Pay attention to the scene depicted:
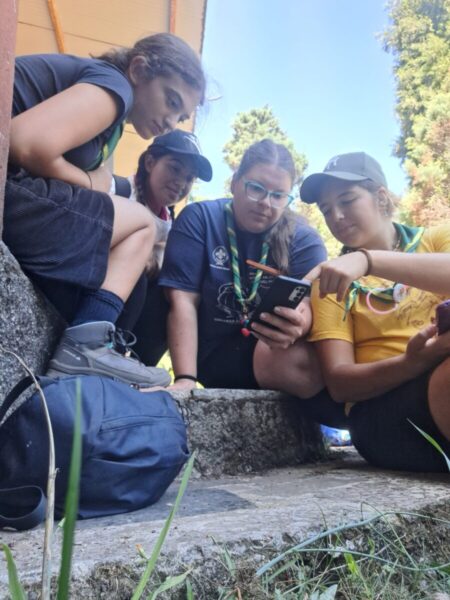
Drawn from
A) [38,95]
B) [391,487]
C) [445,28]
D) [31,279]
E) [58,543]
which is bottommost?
[391,487]

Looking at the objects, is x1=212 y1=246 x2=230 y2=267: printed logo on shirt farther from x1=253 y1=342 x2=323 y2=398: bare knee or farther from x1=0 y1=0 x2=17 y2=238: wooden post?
x1=0 y1=0 x2=17 y2=238: wooden post

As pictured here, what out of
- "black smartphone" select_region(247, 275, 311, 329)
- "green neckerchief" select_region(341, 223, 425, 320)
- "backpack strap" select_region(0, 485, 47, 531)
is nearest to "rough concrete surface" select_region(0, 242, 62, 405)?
"backpack strap" select_region(0, 485, 47, 531)

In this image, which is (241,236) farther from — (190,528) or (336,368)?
(190,528)

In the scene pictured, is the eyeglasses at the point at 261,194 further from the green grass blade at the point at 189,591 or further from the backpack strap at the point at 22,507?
the green grass blade at the point at 189,591

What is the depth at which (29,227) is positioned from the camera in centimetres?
143

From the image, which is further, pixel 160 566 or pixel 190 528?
pixel 190 528

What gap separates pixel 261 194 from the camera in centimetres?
221

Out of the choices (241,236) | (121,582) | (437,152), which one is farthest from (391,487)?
(437,152)

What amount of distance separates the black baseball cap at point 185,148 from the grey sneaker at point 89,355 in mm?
1101

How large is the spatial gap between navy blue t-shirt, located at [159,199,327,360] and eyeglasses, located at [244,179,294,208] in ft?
0.44

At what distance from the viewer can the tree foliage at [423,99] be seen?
1409 centimetres

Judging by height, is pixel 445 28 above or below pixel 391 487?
above

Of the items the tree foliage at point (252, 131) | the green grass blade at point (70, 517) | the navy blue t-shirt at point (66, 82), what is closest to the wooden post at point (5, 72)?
the navy blue t-shirt at point (66, 82)

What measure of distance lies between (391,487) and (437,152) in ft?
51.0
